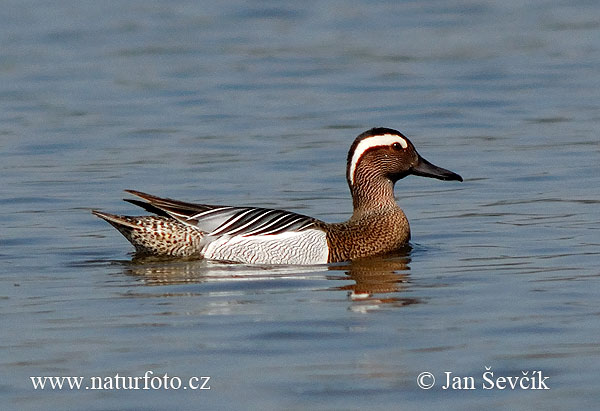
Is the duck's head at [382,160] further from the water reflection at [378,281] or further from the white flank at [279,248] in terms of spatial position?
the white flank at [279,248]

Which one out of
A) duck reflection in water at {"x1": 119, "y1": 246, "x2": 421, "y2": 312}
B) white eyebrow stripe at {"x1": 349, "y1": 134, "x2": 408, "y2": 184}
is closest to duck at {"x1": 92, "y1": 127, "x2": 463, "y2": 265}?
white eyebrow stripe at {"x1": 349, "y1": 134, "x2": 408, "y2": 184}

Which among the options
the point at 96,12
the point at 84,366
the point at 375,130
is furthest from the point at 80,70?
the point at 84,366

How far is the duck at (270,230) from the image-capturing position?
32.8ft

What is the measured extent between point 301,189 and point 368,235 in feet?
8.19

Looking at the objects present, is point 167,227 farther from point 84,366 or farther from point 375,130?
point 84,366

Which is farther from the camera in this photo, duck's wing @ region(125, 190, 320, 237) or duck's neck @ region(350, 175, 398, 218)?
duck's neck @ region(350, 175, 398, 218)

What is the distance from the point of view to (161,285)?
9.14 m

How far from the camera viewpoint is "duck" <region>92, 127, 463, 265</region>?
32.8 ft

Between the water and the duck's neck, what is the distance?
47 centimetres

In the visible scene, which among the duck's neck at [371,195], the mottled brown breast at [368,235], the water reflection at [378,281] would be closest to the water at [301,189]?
the water reflection at [378,281]

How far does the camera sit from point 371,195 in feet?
35.0

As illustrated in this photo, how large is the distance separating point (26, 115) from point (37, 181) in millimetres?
3534

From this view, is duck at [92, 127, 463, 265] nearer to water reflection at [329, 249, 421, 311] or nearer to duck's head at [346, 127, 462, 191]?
duck's head at [346, 127, 462, 191]

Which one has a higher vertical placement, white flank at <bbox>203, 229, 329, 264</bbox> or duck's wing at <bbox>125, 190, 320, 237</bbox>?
duck's wing at <bbox>125, 190, 320, 237</bbox>
